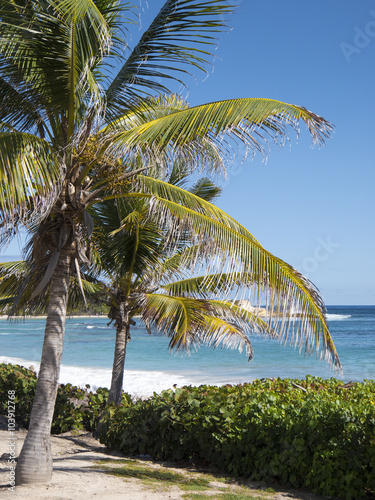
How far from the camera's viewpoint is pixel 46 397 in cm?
525

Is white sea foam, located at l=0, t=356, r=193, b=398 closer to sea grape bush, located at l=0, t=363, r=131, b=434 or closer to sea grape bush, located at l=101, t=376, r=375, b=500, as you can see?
sea grape bush, located at l=0, t=363, r=131, b=434

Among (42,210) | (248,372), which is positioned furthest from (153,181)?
(248,372)

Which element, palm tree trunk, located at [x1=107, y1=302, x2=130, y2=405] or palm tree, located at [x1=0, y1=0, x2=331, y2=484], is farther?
palm tree trunk, located at [x1=107, y1=302, x2=130, y2=405]

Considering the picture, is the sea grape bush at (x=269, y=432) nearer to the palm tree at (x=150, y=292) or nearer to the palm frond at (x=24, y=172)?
the palm tree at (x=150, y=292)

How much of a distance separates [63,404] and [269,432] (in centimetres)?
568

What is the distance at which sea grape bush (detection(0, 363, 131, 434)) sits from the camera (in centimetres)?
983

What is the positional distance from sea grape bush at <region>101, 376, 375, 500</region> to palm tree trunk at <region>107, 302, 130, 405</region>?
146 centimetres

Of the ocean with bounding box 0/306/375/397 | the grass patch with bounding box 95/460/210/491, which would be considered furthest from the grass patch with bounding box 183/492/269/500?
the ocean with bounding box 0/306/375/397

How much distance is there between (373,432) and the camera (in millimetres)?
4891

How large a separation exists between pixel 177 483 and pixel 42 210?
3443 mm

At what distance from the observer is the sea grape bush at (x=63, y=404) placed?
32.2 feet

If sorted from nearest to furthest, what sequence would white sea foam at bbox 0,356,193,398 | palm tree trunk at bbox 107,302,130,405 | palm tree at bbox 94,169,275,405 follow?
palm tree at bbox 94,169,275,405 → palm tree trunk at bbox 107,302,130,405 → white sea foam at bbox 0,356,193,398

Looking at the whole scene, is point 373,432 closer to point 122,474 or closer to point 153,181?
point 122,474

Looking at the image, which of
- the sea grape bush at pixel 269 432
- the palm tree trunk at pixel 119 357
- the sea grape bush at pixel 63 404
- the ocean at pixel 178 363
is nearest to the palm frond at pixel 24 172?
the sea grape bush at pixel 269 432
